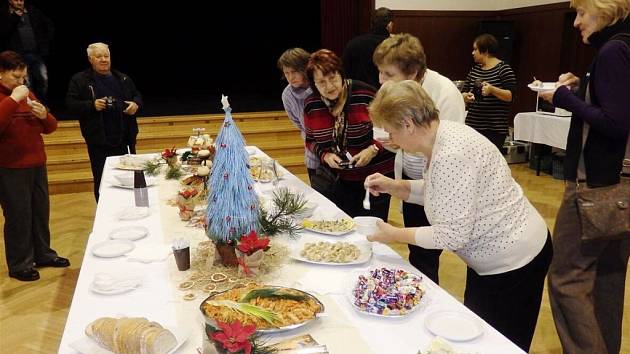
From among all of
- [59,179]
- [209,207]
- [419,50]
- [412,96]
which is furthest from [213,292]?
[59,179]

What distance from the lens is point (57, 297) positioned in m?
3.33

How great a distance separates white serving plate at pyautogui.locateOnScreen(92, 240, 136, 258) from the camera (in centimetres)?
193

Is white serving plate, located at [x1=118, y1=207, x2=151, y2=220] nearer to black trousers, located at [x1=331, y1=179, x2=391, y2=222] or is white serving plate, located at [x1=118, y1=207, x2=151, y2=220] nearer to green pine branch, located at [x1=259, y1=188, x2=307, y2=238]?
green pine branch, located at [x1=259, y1=188, x2=307, y2=238]

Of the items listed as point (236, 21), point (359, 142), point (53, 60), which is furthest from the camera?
point (236, 21)

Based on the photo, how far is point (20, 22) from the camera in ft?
18.8

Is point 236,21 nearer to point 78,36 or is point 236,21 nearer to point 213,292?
point 78,36

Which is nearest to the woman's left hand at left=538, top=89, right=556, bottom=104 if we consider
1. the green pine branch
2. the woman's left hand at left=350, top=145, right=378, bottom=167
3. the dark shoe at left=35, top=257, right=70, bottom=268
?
the woman's left hand at left=350, top=145, right=378, bottom=167

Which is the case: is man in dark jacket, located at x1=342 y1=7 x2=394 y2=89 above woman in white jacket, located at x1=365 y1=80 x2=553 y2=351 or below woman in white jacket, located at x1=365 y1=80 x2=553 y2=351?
above

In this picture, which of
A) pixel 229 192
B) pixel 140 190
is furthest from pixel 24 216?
pixel 229 192

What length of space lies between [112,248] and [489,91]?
3.55m

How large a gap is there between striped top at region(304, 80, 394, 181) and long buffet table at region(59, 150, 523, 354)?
0.79m

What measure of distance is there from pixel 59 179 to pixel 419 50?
4.83 metres

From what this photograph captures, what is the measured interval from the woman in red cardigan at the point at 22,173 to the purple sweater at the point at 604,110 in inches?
115

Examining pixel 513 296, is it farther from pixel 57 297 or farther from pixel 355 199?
pixel 57 297
